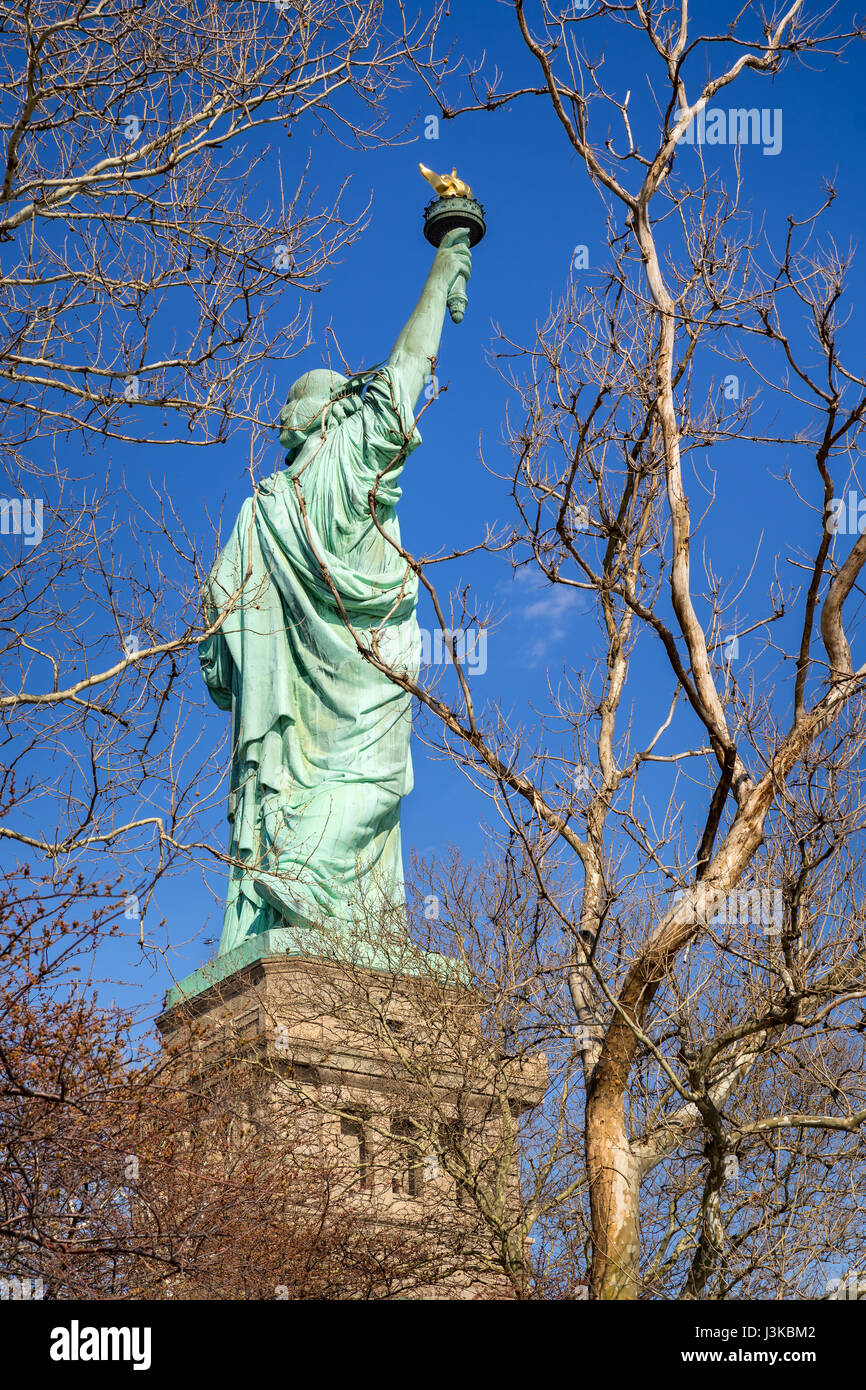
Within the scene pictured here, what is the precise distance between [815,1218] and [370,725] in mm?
6909

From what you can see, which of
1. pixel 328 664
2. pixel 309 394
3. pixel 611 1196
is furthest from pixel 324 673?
pixel 611 1196

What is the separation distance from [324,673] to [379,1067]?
15.4 feet

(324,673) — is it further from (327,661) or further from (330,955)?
(330,955)

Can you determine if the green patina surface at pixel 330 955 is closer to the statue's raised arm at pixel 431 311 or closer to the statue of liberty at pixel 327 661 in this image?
the statue of liberty at pixel 327 661

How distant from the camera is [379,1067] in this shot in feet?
48.5

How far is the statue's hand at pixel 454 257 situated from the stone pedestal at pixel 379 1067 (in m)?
7.92

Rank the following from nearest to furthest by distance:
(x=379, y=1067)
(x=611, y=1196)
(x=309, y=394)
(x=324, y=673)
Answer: (x=611, y=1196)
(x=379, y=1067)
(x=324, y=673)
(x=309, y=394)

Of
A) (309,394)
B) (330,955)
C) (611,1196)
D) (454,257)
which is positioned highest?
(454,257)

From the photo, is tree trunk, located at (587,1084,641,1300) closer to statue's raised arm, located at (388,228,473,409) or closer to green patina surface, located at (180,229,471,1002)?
green patina surface, located at (180,229,471,1002)

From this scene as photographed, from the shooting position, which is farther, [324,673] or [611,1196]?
[324,673]

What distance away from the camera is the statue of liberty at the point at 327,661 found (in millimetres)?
16844

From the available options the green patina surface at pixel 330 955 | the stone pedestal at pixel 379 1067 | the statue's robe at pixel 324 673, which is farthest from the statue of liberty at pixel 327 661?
the stone pedestal at pixel 379 1067

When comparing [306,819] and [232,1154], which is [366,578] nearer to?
[306,819]

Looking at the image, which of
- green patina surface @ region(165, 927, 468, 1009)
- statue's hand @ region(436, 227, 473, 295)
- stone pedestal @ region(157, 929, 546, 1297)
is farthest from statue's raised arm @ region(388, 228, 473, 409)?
stone pedestal @ region(157, 929, 546, 1297)
